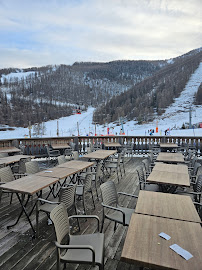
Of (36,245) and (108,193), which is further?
(108,193)

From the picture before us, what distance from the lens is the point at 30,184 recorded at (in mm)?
3070

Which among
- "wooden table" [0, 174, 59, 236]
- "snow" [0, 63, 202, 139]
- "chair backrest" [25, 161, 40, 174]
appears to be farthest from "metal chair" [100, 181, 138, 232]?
"snow" [0, 63, 202, 139]

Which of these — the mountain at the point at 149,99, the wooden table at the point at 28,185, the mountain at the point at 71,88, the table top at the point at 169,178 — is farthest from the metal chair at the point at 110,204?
the mountain at the point at 71,88

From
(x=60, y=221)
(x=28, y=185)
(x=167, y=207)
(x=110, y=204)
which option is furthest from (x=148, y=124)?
(x=60, y=221)

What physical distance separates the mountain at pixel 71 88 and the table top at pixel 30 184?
6763 cm

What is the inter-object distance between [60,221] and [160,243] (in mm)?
983

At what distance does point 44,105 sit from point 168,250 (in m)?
93.2

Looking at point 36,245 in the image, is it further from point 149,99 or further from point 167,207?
point 149,99

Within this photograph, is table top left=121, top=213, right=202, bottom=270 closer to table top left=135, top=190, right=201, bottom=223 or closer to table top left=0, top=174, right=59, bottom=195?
table top left=135, top=190, right=201, bottom=223

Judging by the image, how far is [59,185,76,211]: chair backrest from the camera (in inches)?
107

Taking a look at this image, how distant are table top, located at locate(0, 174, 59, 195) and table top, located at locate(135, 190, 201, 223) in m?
1.48

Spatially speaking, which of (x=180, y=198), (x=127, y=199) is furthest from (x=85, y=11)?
(x=180, y=198)

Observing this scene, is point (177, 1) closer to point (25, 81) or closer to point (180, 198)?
point (180, 198)

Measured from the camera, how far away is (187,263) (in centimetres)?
133
